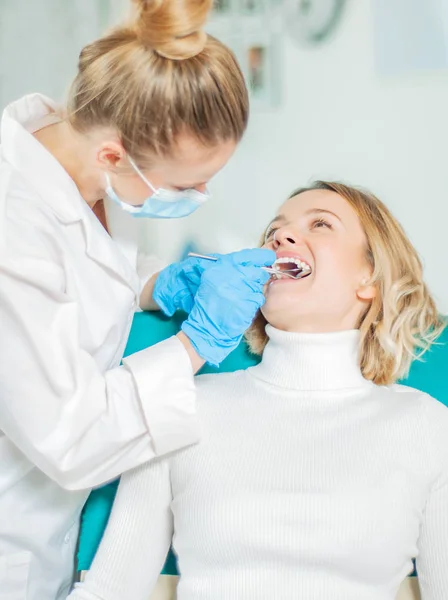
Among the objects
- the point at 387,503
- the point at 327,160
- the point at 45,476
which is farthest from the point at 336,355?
the point at 327,160

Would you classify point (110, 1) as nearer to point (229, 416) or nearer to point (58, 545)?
point (229, 416)

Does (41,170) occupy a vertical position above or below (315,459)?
above

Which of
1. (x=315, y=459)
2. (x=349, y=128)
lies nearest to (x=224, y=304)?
(x=315, y=459)

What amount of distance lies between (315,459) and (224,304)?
13.7 inches

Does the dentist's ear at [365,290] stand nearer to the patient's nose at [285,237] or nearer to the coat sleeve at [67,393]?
the patient's nose at [285,237]

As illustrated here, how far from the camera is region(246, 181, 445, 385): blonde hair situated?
1.58 m

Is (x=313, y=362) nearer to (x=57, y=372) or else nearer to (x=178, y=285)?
(x=178, y=285)

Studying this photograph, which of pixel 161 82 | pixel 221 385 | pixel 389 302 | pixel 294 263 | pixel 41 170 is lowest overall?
pixel 221 385

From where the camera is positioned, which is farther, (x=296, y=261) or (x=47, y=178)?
(x=296, y=261)

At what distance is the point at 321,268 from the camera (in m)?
1.53

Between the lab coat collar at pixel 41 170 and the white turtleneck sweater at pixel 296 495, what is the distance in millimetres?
481

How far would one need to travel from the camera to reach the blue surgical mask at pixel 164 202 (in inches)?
53.2

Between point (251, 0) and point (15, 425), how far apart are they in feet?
5.07

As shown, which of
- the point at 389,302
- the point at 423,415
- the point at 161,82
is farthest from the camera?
the point at 389,302
